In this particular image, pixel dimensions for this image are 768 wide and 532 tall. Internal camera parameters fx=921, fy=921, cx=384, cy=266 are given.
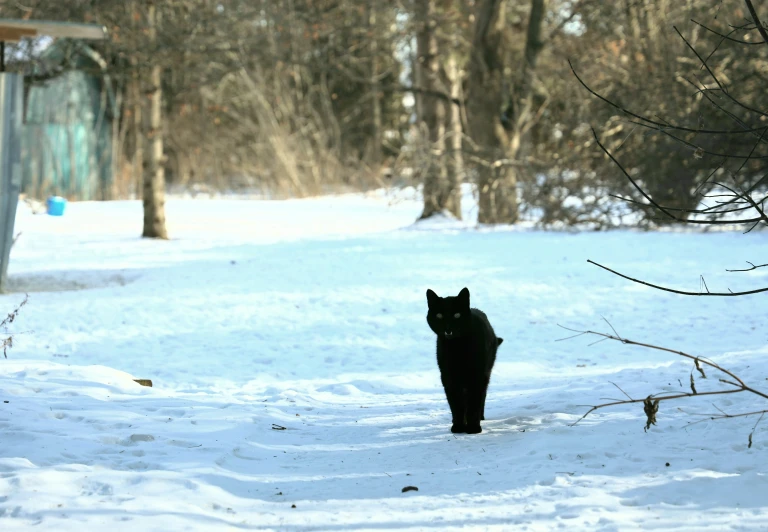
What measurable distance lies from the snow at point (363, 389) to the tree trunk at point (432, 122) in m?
2.63

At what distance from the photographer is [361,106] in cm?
3647

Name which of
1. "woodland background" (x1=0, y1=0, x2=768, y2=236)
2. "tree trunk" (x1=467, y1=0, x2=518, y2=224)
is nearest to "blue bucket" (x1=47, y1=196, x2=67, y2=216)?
"woodland background" (x1=0, y1=0, x2=768, y2=236)

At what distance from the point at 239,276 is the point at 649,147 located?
A: 793 centimetres

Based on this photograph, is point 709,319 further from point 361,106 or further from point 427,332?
point 361,106

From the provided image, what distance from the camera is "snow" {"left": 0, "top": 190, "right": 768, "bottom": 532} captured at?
4133 mm

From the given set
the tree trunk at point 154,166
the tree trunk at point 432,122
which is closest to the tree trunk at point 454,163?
the tree trunk at point 432,122

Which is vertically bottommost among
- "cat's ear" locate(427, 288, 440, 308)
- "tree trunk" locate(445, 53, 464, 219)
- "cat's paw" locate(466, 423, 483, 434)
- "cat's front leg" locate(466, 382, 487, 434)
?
"cat's paw" locate(466, 423, 483, 434)

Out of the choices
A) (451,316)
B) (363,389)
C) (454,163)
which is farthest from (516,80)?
(451,316)

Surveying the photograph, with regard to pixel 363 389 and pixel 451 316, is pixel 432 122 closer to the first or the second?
pixel 363 389

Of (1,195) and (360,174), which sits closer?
(1,195)

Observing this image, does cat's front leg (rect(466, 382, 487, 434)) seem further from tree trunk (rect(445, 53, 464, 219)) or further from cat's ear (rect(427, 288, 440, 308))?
tree trunk (rect(445, 53, 464, 219))

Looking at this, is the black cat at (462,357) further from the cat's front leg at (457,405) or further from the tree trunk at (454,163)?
the tree trunk at (454,163)

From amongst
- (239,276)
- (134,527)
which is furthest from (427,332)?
(134,527)

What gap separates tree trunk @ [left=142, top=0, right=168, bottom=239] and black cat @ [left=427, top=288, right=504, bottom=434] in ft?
37.6
